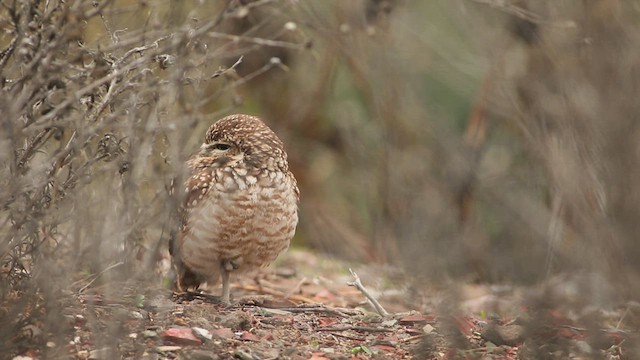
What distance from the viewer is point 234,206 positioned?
589 centimetres

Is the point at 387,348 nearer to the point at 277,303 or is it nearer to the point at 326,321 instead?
the point at 326,321

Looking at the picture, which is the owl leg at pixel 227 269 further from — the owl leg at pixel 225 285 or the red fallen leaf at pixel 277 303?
the red fallen leaf at pixel 277 303

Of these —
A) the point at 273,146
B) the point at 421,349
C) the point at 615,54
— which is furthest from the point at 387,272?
the point at 615,54

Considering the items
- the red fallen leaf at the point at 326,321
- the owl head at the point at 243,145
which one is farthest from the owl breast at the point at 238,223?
the red fallen leaf at the point at 326,321

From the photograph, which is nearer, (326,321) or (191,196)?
(326,321)

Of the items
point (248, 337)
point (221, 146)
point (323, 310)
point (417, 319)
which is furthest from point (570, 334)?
point (221, 146)

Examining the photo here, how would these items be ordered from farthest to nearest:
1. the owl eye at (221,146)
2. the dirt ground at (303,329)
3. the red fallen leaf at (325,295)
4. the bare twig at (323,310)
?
1. the red fallen leaf at (325,295)
2. the owl eye at (221,146)
3. the bare twig at (323,310)
4. the dirt ground at (303,329)

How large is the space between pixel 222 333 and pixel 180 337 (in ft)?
0.76

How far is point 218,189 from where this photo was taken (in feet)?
19.4

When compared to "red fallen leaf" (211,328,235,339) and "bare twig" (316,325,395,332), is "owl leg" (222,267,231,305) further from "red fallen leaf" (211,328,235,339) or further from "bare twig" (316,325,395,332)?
"red fallen leaf" (211,328,235,339)

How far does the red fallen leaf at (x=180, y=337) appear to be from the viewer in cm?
483

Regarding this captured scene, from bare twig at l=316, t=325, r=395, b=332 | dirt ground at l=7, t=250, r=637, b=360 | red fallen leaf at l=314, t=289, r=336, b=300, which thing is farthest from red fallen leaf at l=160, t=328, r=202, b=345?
red fallen leaf at l=314, t=289, r=336, b=300

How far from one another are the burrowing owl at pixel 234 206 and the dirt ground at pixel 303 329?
0.74 feet

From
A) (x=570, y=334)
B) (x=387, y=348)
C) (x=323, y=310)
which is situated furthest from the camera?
(x=323, y=310)
